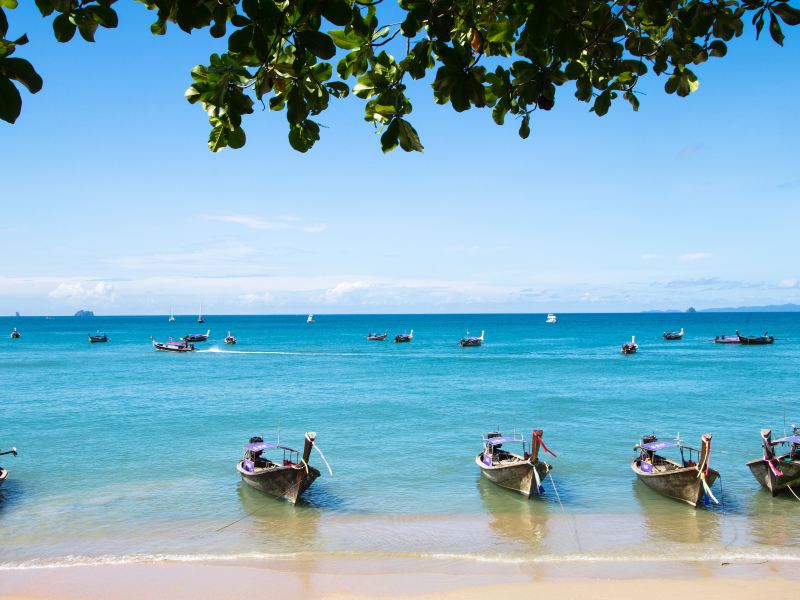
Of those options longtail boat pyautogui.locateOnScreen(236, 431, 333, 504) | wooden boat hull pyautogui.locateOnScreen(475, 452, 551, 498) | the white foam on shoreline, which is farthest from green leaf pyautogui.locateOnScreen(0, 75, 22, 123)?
wooden boat hull pyautogui.locateOnScreen(475, 452, 551, 498)

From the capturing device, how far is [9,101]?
2168mm

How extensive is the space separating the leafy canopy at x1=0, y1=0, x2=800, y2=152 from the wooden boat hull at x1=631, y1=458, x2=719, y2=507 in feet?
58.7

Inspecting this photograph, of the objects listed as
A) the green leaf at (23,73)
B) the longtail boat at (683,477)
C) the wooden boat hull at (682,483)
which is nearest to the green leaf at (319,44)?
the green leaf at (23,73)

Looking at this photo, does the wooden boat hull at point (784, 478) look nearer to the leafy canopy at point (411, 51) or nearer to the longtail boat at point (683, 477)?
the longtail boat at point (683, 477)

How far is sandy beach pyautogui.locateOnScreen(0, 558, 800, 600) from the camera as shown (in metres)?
13.9

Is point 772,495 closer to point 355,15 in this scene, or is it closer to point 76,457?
point 355,15

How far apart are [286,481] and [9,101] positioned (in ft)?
63.7

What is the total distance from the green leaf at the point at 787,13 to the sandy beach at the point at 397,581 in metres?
13.2

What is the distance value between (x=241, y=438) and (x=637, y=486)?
18610 millimetres

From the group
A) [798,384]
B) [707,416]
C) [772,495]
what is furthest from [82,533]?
[798,384]

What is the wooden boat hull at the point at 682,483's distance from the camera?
63.2ft

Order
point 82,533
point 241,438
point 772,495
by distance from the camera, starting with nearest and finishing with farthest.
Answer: point 82,533 < point 772,495 < point 241,438

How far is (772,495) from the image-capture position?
20141mm

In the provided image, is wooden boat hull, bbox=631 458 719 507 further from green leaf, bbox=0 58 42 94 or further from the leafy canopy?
green leaf, bbox=0 58 42 94
